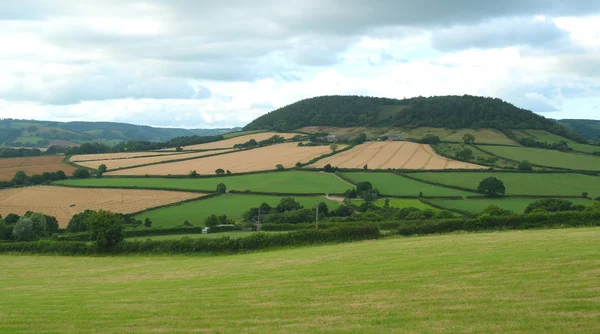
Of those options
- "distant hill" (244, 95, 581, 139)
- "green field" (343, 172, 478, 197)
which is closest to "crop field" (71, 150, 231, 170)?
"green field" (343, 172, 478, 197)

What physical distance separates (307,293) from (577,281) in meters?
9.05

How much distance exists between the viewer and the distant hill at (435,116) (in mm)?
153625

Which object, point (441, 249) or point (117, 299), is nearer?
point (117, 299)

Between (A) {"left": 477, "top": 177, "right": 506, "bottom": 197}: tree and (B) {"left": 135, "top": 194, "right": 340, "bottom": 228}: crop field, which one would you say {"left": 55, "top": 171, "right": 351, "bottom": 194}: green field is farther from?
(A) {"left": 477, "top": 177, "right": 506, "bottom": 197}: tree

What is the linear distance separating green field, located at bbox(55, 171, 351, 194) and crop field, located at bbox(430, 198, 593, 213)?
15.3 m

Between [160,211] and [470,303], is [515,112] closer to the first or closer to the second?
[160,211]

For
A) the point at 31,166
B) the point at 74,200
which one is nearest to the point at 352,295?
the point at 74,200

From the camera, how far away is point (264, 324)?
14750mm

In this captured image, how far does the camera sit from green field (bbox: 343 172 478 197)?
69.4 metres

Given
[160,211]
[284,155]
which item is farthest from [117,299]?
[284,155]

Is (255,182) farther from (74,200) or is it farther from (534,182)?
(534,182)

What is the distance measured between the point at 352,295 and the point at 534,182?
66892mm

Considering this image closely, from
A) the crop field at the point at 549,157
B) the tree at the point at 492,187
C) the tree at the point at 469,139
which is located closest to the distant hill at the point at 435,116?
the tree at the point at 469,139

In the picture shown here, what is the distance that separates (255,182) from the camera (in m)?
80.3
